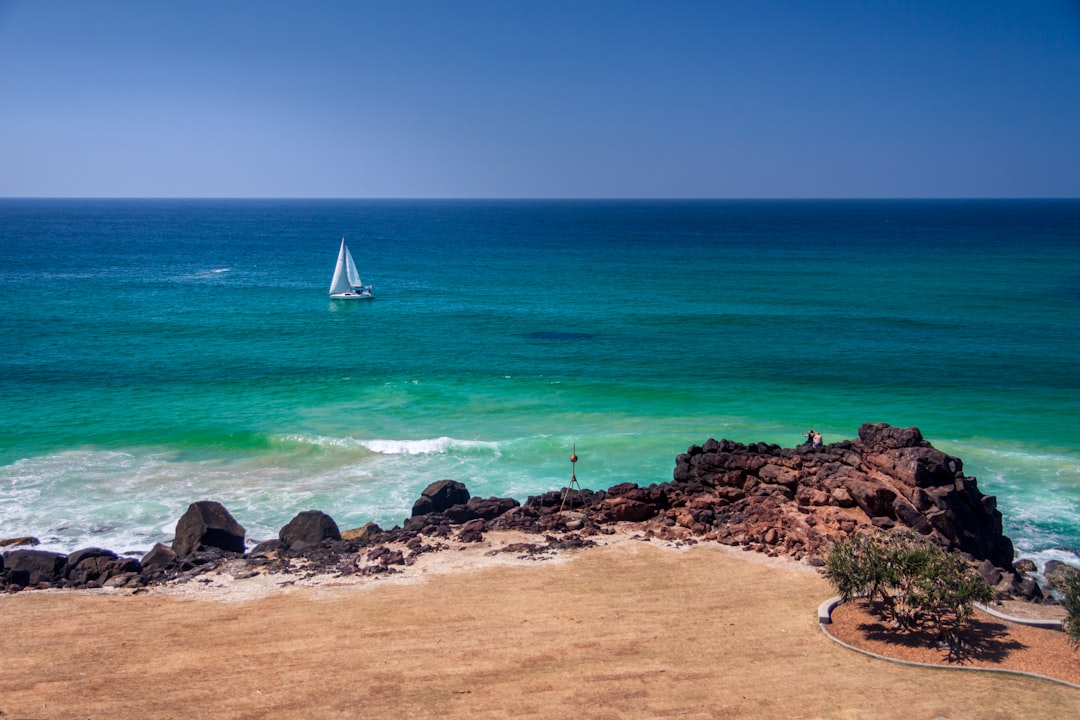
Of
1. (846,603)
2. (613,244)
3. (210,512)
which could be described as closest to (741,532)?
(846,603)

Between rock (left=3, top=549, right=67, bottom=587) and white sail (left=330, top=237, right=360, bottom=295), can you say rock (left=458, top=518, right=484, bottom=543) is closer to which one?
rock (left=3, top=549, right=67, bottom=587)

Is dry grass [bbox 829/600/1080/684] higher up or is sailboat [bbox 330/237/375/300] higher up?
sailboat [bbox 330/237/375/300]

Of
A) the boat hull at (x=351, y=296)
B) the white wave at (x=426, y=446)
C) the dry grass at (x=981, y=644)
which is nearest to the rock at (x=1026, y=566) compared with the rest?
the dry grass at (x=981, y=644)

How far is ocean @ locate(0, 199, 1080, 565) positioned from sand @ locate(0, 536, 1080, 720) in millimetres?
9032

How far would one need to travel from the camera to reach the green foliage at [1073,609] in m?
19.4

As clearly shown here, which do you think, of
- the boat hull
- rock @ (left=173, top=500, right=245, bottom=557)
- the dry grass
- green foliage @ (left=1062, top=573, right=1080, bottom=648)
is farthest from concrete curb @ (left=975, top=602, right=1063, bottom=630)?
the boat hull

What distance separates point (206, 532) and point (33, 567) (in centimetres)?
513

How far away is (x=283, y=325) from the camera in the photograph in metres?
73.9

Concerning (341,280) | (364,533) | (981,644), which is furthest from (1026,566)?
(341,280)

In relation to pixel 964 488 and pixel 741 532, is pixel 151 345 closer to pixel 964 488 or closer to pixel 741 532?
pixel 741 532

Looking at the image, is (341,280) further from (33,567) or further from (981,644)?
(981,644)

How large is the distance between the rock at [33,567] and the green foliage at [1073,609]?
2811cm

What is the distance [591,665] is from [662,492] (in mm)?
11625

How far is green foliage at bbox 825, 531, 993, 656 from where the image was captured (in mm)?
20281
